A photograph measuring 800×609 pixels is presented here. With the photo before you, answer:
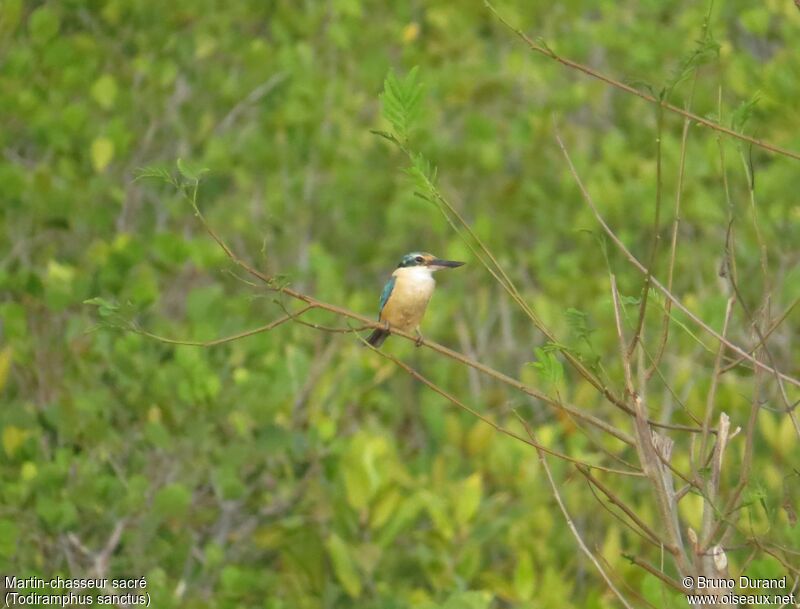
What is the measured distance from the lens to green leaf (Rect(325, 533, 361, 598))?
21.6ft

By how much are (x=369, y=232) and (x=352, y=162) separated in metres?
0.72

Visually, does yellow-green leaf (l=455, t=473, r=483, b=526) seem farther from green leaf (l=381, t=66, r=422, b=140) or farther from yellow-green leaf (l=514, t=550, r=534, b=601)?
green leaf (l=381, t=66, r=422, b=140)

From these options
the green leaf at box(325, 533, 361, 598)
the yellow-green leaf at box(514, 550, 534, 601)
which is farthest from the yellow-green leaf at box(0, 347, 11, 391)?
the yellow-green leaf at box(514, 550, 534, 601)

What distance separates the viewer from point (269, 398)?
696cm

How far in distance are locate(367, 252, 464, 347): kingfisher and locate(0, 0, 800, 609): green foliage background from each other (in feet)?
2.20

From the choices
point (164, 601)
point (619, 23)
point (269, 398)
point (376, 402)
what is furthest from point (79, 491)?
point (619, 23)

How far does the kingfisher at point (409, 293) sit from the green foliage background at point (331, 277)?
2.20 ft

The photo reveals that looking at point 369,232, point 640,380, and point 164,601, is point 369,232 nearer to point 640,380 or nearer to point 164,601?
point 164,601

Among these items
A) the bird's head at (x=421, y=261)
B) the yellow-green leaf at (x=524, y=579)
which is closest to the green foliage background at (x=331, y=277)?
the yellow-green leaf at (x=524, y=579)

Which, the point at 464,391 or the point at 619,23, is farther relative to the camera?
the point at 619,23

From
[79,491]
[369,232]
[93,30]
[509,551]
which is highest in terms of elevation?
[93,30]

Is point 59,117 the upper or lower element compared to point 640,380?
upper

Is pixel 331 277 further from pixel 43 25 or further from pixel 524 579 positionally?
pixel 524 579

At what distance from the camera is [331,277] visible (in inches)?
340
